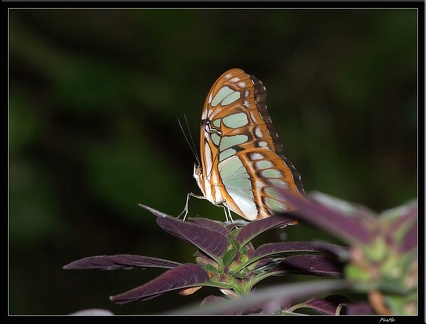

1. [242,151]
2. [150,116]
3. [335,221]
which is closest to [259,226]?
[335,221]

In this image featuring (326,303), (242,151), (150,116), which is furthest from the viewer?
(150,116)

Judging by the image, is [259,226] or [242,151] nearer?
[259,226]

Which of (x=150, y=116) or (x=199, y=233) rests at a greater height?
(x=150, y=116)

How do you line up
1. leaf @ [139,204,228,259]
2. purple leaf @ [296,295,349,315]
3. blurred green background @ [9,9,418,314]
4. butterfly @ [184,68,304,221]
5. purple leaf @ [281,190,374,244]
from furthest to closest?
1. blurred green background @ [9,9,418,314]
2. butterfly @ [184,68,304,221]
3. purple leaf @ [296,295,349,315]
4. leaf @ [139,204,228,259]
5. purple leaf @ [281,190,374,244]

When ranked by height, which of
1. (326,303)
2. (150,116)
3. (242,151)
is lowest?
(326,303)

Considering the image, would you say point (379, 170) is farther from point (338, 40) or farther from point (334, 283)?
point (334, 283)

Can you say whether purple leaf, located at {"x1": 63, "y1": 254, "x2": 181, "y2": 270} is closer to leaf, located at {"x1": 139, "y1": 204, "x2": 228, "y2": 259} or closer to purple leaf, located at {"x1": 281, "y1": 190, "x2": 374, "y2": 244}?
leaf, located at {"x1": 139, "y1": 204, "x2": 228, "y2": 259}

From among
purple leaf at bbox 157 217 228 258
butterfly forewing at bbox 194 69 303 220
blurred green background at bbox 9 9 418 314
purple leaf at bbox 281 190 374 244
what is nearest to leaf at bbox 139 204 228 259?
purple leaf at bbox 157 217 228 258

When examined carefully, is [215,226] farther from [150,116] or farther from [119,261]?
[150,116]
